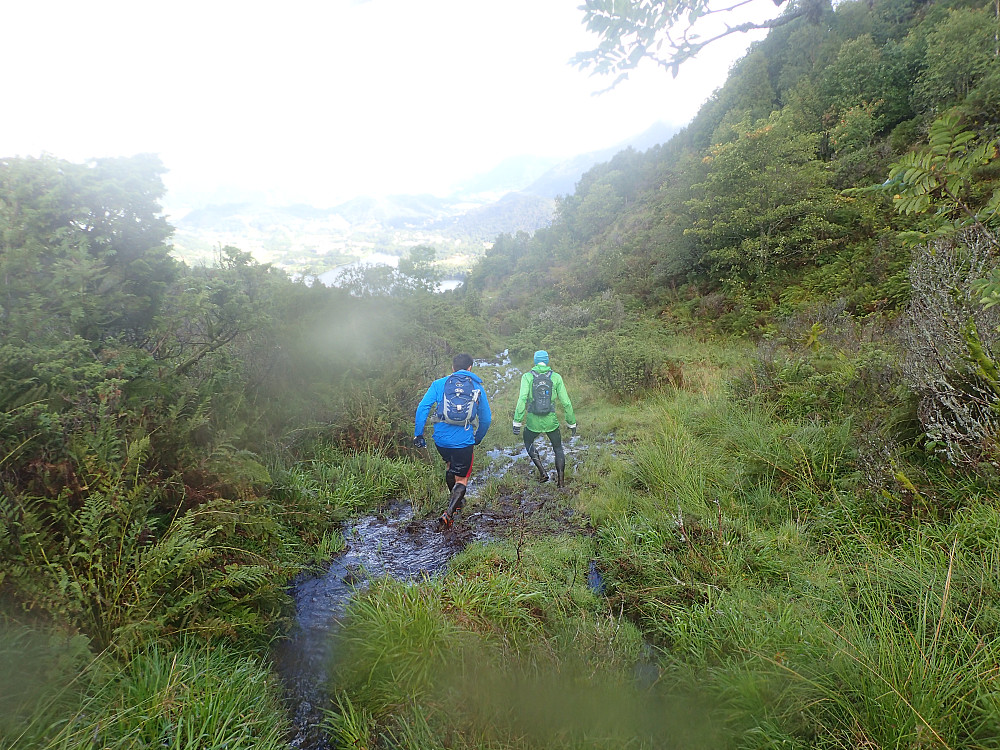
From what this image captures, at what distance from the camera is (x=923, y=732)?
1610 millimetres

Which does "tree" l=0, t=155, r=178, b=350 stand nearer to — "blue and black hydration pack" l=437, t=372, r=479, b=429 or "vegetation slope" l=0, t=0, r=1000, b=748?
"vegetation slope" l=0, t=0, r=1000, b=748

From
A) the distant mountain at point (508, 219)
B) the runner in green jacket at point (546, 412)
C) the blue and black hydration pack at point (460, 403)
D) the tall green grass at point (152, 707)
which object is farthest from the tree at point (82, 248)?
the distant mountain at point (508, 219)

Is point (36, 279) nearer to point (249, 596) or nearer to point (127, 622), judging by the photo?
point (127, 622)

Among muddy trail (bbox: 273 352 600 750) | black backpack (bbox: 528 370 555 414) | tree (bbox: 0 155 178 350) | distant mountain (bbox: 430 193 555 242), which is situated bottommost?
muddy trail (bbox: 273 352 600 750)

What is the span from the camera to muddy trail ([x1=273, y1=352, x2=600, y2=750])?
2807mm

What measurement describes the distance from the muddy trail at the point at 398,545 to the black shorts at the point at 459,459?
1.75 ft

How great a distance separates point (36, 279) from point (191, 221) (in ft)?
606

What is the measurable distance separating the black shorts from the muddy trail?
533mm

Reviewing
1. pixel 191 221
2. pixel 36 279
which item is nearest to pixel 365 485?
pixel 36 279

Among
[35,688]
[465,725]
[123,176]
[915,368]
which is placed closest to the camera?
[35,688]

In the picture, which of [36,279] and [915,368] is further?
[915,368]

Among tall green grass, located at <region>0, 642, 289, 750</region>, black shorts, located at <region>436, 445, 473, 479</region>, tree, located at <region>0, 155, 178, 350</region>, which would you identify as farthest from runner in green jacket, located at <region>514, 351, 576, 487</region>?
tree, located at <region>0, 155, 178, 350</region>

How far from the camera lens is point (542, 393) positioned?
228 inches

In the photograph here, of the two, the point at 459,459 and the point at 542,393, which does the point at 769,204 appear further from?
the point at 459,459
